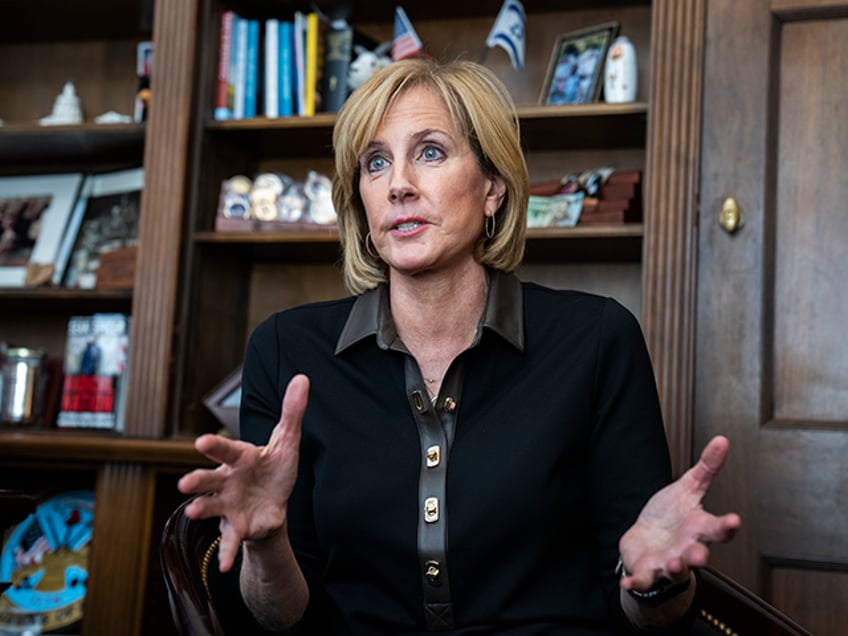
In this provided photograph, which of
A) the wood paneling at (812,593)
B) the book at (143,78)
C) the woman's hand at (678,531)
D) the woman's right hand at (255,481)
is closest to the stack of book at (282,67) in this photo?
the book at (143,78)

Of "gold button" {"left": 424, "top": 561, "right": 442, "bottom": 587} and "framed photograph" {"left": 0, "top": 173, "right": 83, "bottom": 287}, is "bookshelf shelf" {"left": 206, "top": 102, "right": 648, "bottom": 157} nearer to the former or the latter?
"framed photograph" {"left": 0, "top": 173, "right": 83, "bottom": 287}

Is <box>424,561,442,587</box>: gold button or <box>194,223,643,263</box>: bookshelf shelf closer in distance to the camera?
<box>424,561,442,587</box>: gold button

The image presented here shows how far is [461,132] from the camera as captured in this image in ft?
5.66

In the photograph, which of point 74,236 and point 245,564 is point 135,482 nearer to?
point 74,236

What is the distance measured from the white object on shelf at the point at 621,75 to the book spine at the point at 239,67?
40.0 inches

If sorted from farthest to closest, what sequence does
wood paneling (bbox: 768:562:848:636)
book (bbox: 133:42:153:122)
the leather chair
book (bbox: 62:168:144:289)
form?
book (bbox: 62:168:144:289) < book (bbox: 133:42:153:122) < wood paneling (bbox: 768:562:848:636) < the leather chair

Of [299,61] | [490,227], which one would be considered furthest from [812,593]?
[299,61]

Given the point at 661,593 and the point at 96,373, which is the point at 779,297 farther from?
the point at 96,373

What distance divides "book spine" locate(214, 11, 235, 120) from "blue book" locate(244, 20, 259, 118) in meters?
0.05

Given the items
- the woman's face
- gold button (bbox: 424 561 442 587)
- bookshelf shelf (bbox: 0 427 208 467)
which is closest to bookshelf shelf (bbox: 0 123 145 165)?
bookshelf shelf (bbox: 0 427 208 467)

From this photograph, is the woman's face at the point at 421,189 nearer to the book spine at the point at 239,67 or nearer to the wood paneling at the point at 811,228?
the wood paneling at the point at 811,228

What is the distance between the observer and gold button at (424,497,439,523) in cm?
148

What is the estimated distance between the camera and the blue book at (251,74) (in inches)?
120

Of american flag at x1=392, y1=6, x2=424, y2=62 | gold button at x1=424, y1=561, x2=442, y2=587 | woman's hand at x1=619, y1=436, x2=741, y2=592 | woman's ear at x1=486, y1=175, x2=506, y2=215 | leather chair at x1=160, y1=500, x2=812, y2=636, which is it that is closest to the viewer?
woman's hand at x1=619, y1=436, x2=741, y2=592
